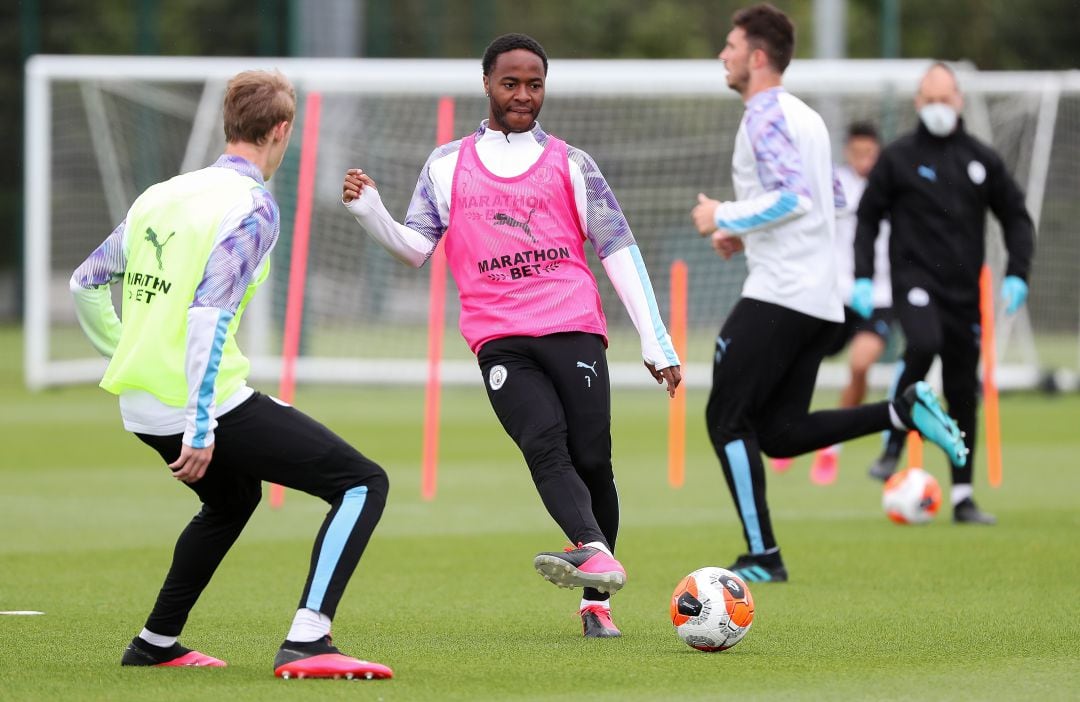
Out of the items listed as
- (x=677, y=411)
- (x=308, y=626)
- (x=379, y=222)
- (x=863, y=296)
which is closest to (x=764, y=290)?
(x=863, y=296)

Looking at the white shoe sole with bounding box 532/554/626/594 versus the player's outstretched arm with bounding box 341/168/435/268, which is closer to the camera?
the white shoe sole with bounding box 532/554/626/594

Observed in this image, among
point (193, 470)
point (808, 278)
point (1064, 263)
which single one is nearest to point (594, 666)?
point (193, 470)

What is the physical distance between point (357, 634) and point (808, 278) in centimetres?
253

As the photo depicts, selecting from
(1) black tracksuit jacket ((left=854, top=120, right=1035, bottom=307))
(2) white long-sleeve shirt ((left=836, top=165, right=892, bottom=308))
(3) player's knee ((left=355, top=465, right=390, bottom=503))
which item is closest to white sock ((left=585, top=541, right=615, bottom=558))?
(3) player's knee ((left=355, top=465, right=390, bottom=503))

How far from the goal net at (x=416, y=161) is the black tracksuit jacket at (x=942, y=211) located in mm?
9430

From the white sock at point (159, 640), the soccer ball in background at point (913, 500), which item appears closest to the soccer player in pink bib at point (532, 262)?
the white sock at point (159, 640)

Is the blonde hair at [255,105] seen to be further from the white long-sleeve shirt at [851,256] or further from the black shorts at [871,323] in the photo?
the white long-sleeve shirt at [851,256]

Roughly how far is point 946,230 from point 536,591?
11.1ft

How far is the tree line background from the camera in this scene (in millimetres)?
32281

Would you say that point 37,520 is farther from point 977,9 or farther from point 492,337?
point 977,9

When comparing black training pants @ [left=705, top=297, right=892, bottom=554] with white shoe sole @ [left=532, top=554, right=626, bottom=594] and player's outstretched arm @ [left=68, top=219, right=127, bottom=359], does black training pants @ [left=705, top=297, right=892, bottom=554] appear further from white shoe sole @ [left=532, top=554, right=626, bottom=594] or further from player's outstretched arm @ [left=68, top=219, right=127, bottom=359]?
player's outstretched arm @ [left=68, top=219, right=127, bottom=359]

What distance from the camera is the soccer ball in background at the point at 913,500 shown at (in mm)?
9938

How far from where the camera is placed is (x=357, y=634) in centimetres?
657

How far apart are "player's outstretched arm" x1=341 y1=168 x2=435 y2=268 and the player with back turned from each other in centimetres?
50
